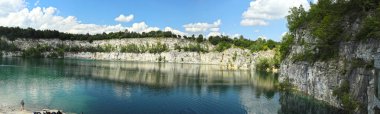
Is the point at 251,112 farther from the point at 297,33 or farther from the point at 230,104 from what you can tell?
the point at 297,33

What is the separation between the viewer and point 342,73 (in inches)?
2117

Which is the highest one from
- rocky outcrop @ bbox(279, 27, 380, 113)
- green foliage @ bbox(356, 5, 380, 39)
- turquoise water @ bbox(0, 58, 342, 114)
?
green foliage @ bbox(356, 5, 380, 39)

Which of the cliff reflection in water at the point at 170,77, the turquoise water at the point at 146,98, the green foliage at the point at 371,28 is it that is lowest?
the turquoise water at the point at 146,98

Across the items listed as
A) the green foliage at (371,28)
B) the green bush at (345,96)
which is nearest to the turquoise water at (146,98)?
the green bush at (345,96)

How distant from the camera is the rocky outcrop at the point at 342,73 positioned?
4509 cm

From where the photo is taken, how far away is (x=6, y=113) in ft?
142

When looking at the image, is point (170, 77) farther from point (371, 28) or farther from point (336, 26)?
point (371, 28)

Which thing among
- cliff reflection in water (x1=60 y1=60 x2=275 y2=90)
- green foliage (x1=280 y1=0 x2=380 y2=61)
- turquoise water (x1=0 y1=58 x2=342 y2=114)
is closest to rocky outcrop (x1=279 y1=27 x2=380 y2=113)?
green foliage (x1=280 y1=0 x2=380 y2=61)

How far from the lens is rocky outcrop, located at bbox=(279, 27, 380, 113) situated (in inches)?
1775

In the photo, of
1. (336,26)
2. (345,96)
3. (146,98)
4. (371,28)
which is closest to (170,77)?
(146,98)

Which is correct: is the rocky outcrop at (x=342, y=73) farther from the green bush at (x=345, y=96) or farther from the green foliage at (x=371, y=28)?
the green foliage at (x=371, y=28)

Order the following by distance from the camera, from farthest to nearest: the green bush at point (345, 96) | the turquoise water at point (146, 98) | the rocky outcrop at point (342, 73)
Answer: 1. the turquoise water at point (146, 98)
2. the green bush at point (345, 96)
3. the rocky outcrop at point (342, 73)

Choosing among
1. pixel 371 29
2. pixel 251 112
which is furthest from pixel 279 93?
pixel 371 29

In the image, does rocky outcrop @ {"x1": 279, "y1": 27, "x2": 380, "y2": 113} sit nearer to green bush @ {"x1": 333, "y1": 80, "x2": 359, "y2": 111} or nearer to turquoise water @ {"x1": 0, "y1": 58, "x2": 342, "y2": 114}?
green bush @ {"x1": 333, "y1": 80, "x2": 359, "y2": 111}
